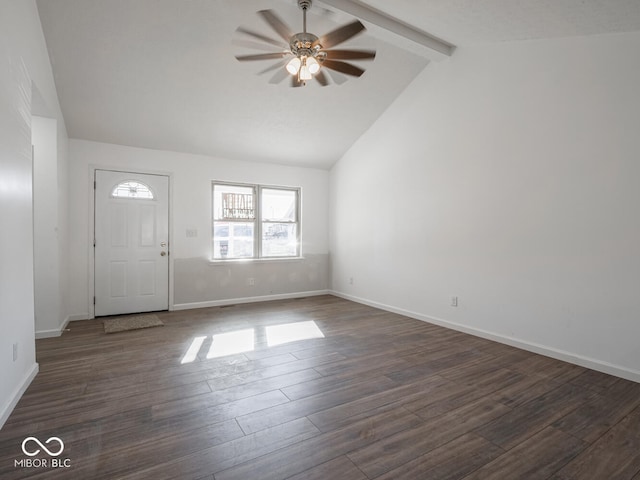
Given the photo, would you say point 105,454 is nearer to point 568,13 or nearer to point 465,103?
point 568,13

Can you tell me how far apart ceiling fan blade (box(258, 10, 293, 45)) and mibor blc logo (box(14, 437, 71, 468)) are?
9.96 ft

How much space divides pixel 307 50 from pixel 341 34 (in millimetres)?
290

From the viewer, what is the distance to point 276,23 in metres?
2.50

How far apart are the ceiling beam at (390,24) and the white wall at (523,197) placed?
0.37 m

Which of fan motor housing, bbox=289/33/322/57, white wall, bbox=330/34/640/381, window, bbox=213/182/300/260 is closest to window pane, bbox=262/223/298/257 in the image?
window, bbox=213/182/300/260

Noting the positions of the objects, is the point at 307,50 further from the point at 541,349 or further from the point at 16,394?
the point at 541,349

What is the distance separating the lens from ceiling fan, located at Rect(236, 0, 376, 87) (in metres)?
2.52

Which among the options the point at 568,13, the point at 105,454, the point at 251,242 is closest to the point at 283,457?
the point at 105,454

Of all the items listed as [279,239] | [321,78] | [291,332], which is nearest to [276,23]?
[321,78]

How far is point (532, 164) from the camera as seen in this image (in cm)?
346

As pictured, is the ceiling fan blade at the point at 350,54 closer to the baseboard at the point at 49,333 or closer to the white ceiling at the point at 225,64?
the white ceiling at the point at 225,64

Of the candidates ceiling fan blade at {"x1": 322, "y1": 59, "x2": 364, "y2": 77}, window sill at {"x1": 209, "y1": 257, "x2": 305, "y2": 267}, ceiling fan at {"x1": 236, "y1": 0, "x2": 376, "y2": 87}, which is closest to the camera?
ceiling fan at {"x1": 236, "y1": 0, "x2": 376, "y2": 87}

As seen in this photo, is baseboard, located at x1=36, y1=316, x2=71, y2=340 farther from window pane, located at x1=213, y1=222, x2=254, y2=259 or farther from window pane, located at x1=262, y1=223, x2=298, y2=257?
window pane, located at x1=262, y1=223, x2=298, y2=257

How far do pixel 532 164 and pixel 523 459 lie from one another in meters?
2.82
